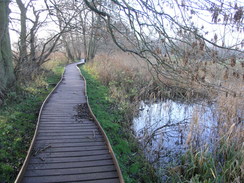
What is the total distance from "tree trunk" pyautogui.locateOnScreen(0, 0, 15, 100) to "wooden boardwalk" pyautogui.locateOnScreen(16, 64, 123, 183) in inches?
83.4

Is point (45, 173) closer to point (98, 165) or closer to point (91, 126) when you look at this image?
point (98, 165)

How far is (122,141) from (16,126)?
279 centimetres

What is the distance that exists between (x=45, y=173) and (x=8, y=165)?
902mm

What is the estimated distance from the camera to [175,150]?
17.5 ft

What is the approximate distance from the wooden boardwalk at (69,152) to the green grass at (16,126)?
0.33 meters

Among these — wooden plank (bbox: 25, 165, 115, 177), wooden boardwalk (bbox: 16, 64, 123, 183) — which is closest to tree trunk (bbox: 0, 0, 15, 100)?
wooden boardwalk (bbox: 16, 64, 123, 183)

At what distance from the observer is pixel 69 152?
163 inches

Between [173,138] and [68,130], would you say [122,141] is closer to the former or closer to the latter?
[68,130]

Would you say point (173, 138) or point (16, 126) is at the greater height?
point (16, 126)

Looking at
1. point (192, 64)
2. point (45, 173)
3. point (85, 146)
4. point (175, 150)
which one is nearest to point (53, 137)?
point (85, 146)

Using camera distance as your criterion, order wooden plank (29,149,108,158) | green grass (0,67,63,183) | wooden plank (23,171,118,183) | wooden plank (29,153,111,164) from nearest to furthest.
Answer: wooden plank (23,171,118,183), wooden plank (29,153,111,164), green grass (0,67,63,183), wooden plank (29,149,108,158)

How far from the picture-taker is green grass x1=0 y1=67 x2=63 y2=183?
383 cm

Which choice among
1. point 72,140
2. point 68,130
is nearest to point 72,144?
point 72,140

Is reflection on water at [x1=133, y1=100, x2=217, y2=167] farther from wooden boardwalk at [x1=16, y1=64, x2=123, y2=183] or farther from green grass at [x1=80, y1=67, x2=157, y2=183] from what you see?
wooden boardwalk at [x1=16, y1=64, x2=123, y2=183]
